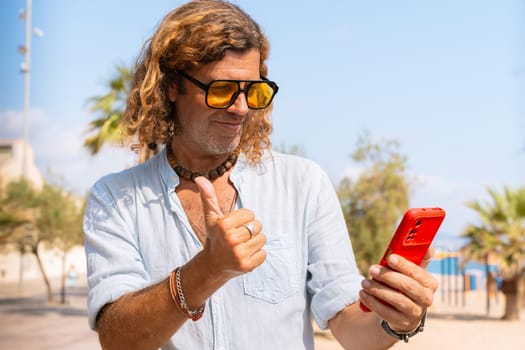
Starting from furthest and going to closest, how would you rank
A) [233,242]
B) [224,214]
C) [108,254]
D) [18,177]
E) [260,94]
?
[18,177], [260,94], [108,254], [224,214], [233,242]

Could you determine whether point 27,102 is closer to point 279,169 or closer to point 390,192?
point 390,192

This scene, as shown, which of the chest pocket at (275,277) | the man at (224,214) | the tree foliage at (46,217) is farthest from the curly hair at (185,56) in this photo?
the tree foliage at (46,217)

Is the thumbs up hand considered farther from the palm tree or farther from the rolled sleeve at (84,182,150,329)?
the palm tree

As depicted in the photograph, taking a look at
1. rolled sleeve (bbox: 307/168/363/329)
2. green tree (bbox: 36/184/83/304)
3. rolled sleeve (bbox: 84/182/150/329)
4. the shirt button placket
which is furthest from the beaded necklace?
green tree (bbox: 36/184/83/304)

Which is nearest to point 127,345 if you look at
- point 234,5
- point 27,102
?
point 234,5

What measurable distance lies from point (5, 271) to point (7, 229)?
15.7m

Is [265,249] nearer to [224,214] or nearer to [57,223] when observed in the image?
[224,214]

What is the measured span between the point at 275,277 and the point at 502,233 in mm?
18942

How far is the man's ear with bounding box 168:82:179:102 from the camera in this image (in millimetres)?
2564

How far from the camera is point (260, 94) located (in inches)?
91.1

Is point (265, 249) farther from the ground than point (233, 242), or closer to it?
closer to it

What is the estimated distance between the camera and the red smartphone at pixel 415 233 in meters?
1.66

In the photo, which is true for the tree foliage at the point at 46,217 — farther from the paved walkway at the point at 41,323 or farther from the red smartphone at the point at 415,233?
the red smartphone at the point at 415,233

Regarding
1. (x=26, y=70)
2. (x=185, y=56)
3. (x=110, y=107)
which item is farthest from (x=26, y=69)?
(x=185, y=56)
